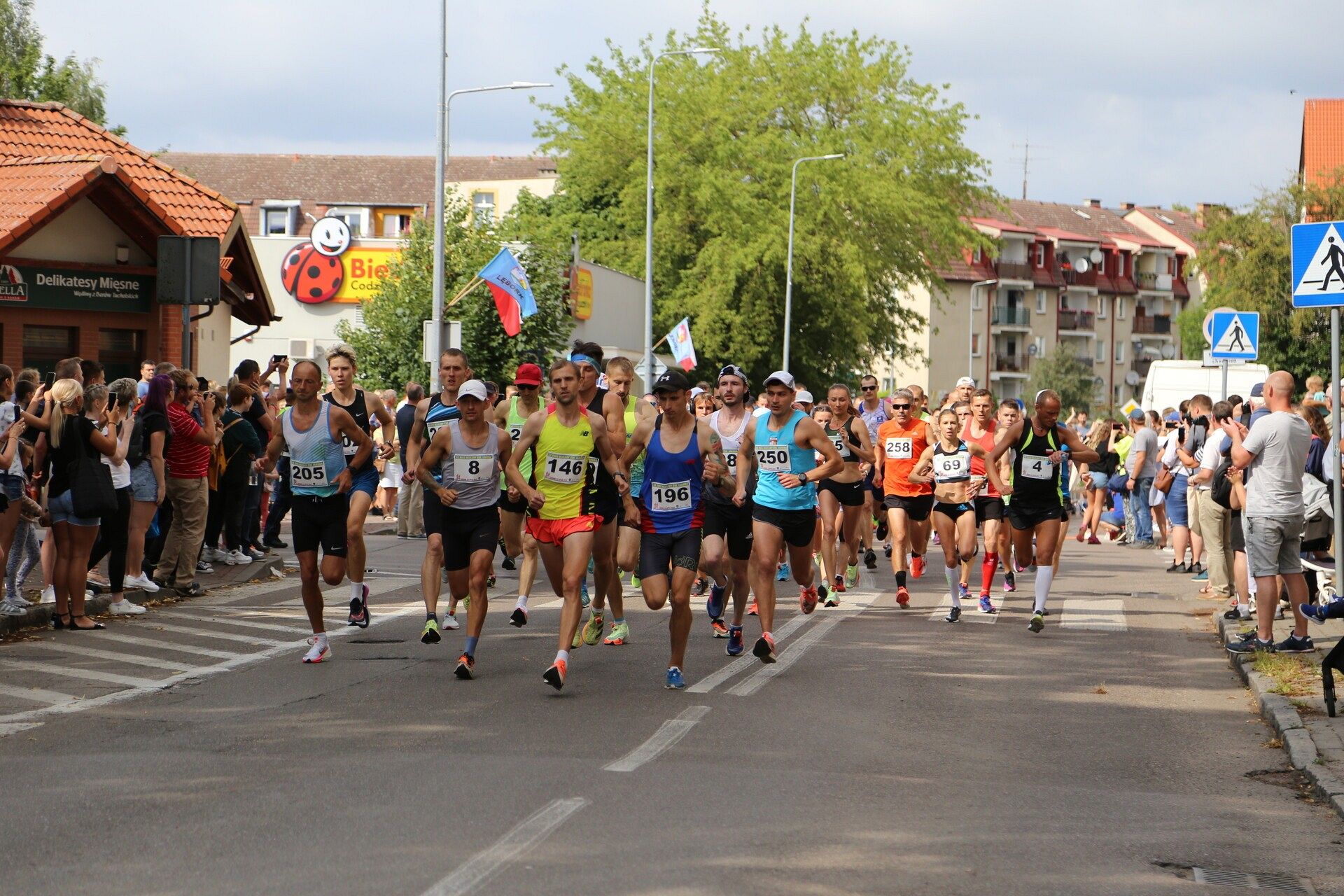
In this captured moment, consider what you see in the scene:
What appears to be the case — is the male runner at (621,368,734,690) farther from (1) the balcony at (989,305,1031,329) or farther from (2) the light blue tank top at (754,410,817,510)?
(1) the balcony at (989,305,1031,329)

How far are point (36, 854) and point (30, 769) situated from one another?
5.79 ft

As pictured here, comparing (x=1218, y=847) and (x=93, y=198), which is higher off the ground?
(x=93, y=198)

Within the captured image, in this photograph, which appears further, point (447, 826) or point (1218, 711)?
point (1218, 711)

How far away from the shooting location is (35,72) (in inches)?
1943

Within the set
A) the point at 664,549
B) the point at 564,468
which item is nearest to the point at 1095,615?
the point at 664,549

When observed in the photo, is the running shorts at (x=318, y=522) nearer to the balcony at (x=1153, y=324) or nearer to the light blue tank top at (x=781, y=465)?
the light blue tank top at (x=781, y=465)

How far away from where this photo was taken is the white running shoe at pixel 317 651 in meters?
11.7

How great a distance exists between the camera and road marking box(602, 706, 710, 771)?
8.18 metres

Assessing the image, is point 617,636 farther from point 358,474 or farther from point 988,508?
point 988,508

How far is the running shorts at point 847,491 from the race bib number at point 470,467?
572 centimetres

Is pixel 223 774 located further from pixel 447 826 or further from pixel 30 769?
pixel 447 826

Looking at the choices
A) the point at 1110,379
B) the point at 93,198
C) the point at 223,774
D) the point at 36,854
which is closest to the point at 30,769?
the point at 223,774

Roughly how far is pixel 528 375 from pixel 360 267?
3582cm

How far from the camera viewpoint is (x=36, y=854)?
6.33 meters
